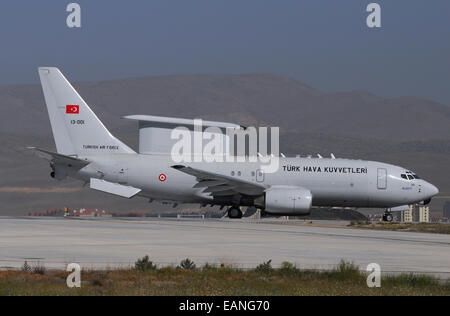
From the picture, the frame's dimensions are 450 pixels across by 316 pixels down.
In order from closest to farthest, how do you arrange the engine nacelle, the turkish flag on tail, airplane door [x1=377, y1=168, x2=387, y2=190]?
the engine nacelle < the turkish flag on tail < airplane door [x1=377, y1=168, x2=387, y2=190]

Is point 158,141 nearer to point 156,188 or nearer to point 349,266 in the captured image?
point 156,188

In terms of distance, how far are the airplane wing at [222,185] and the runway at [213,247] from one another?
29.5 ft

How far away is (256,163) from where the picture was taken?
2009 inches

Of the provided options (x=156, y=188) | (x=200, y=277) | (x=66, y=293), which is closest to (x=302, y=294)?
(x=200, y=277)

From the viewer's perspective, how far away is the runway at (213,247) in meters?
24.1

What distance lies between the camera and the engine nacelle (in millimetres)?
48125

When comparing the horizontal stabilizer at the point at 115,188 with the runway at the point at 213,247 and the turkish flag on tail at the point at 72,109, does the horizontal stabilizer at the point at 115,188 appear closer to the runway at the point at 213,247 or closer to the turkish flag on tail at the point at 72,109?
the turkish flag on tail at the point at 72,109

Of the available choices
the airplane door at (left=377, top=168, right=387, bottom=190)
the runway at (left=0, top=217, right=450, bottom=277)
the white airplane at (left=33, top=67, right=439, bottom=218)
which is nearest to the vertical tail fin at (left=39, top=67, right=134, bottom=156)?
the white airplane at (left=33, top=67, right=439, bottom=218)

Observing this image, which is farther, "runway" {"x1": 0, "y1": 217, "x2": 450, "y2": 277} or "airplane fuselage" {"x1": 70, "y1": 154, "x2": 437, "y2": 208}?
"airplane fuselage" {"x1": 70, "y1": 154, "x2": 437, "y2": 208}

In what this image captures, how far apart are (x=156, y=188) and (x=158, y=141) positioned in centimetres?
612

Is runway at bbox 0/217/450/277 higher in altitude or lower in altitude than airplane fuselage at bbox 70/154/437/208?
lower

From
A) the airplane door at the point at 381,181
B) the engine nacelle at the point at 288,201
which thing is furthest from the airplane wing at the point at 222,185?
the airplane door at the point at 381,181

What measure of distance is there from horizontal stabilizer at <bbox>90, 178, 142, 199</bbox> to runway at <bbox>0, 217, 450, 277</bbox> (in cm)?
981

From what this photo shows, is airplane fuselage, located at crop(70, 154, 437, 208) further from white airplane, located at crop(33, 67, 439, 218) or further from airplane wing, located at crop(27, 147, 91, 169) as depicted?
airplane wing, located at crop(27, 147, 91, 169)
